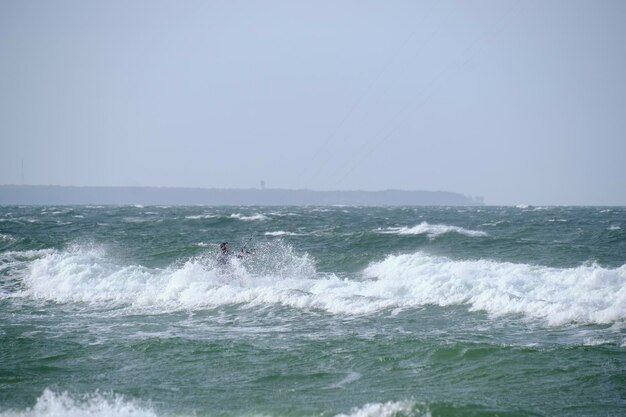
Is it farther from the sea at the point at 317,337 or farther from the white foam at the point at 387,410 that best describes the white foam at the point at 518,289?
the white foam at the point at 387,410

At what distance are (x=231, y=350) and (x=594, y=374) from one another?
22.6 ft

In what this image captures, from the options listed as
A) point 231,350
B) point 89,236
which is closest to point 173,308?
point 231,350

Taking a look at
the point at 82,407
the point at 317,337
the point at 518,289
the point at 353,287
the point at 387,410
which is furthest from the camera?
the point at 353,287

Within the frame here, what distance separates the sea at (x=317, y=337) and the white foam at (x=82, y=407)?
0.11ft

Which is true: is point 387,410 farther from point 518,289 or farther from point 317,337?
point 518,289

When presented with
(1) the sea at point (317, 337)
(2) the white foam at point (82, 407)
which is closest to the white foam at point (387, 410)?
(1) the sea at point (317, 337)

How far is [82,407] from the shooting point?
1013 cm

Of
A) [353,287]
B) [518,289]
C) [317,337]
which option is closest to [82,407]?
[317,337]

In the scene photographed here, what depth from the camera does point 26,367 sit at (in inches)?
491

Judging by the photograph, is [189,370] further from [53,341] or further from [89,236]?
[89,236]

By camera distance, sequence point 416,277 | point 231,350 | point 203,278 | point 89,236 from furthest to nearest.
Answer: point 89,236 → point 203,278 → point 416,277 → point 231,350

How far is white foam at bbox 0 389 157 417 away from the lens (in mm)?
9797

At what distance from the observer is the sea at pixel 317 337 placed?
1020 cm

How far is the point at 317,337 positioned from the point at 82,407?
5672 mm
